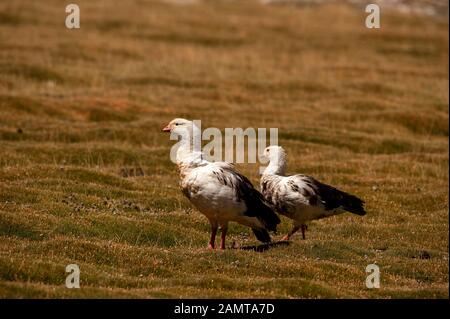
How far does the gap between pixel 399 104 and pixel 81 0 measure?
134ft

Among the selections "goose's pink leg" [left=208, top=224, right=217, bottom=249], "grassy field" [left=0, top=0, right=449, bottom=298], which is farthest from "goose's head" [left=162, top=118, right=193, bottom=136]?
"grassy field" [left=0, top=0, right=449, bottom=298]

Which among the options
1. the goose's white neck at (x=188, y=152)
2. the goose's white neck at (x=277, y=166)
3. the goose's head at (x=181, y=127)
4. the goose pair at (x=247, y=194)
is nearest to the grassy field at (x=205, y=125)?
the goose pair at (x=247, y=194)

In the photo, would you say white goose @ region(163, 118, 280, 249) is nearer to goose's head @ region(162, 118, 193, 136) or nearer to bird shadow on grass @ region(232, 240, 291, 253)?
goose's head @ region(162, 118, 193, 136)

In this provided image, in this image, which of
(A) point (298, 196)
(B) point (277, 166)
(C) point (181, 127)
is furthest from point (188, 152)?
(A) point (298, 196)

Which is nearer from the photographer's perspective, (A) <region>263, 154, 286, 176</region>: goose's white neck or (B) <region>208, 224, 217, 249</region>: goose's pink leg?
(B) <region>208, 224, 217, 249</region>: goose's pink leg

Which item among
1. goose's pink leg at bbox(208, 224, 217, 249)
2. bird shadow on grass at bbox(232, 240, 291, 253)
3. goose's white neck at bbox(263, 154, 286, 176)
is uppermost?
goose's white neck at bbox(263, 154, 286, 176)

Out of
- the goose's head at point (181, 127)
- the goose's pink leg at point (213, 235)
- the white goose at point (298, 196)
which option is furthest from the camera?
the white goose at point (298, 196)

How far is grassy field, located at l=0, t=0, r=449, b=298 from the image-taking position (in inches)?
760

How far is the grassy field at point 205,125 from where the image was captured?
63.3ft

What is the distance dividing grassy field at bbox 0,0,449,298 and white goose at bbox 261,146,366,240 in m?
0.76

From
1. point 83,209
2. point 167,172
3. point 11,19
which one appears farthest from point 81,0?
point 83,209

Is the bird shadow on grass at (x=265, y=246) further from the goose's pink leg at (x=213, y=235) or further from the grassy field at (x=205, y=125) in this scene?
the goose's pink leg at (x=213, y=235)

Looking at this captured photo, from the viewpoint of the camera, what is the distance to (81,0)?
81.2 m
